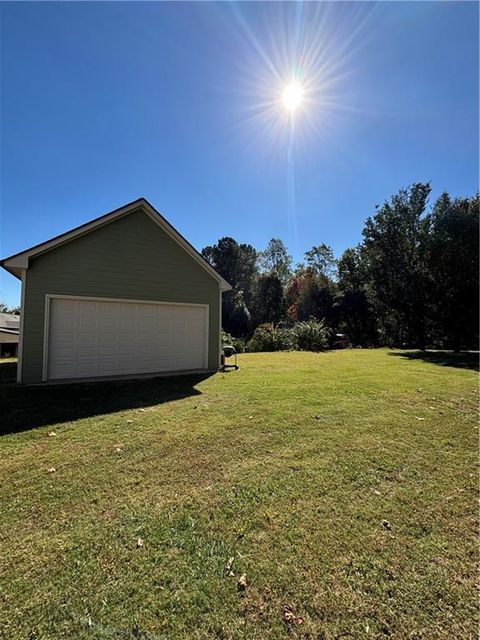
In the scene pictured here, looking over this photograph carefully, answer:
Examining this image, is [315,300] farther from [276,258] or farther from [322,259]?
[276,258]

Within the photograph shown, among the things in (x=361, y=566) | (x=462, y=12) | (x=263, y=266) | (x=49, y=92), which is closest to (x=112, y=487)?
(x=361, y=566)

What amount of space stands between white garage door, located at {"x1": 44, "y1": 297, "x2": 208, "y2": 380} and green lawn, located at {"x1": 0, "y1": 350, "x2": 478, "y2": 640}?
336 centimetres

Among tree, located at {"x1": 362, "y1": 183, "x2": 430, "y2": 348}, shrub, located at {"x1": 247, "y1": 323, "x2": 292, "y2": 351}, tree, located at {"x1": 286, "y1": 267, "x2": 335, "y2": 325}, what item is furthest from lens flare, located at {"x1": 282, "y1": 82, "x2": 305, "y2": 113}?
tree, located at {"x1": 286, "y1": 267, "x2": 335, "y2": 325}

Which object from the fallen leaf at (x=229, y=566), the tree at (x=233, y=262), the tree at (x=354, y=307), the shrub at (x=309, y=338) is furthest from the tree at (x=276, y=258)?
the fallen leaf at (x=229, y=566)

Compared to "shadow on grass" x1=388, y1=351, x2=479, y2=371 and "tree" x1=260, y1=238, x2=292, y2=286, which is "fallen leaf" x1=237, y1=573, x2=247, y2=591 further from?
"tree" x1=260, y1=238, x2=292, y2=286

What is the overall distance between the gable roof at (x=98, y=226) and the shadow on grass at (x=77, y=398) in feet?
10.8

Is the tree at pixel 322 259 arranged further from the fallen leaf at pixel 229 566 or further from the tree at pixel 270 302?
the fallen leaf at pixel 229 566

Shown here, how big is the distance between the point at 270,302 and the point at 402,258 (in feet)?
53.9

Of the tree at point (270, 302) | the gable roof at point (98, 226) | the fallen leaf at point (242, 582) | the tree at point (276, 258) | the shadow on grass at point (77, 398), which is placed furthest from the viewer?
the tree at point (276, 258)

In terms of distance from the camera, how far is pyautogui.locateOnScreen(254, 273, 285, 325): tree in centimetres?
3553

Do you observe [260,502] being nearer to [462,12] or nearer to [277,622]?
[277,622]

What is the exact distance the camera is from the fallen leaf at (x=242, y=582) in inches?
81.9

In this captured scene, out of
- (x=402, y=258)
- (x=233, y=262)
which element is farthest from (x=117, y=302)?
(x=233, y=262)

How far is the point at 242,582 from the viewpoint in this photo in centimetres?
212
